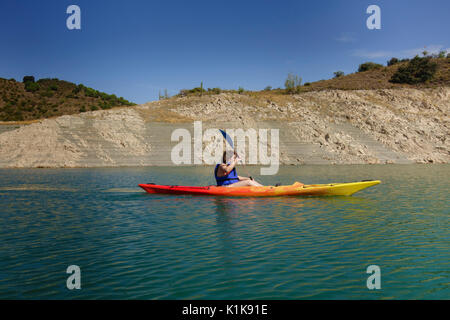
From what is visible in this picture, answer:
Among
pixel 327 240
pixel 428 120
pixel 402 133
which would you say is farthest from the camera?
pixel 428 120

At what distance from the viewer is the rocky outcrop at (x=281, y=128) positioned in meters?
38.5

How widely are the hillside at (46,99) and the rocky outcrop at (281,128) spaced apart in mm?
35003

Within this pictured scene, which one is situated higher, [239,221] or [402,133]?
[402,133]

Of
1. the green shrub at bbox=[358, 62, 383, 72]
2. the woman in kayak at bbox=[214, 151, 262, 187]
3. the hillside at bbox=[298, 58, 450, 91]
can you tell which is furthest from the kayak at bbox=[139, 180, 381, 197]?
the green shrub at bbox=[358, 62, 383, 72]

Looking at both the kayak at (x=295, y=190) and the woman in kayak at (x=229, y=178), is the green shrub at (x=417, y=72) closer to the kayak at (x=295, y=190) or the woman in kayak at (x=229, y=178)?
the kayak at (x=295, y=190)

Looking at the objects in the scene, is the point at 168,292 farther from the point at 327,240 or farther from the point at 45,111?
the point at 45,111

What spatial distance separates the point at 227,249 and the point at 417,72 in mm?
63704

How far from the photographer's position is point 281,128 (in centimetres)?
4475

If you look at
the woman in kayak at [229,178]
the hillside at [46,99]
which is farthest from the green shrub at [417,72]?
the hillside at [46,99]

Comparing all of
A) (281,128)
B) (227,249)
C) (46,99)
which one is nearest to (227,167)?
(227,249)


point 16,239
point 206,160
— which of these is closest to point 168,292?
point 16,239

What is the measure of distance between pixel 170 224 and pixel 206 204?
3.37 metres

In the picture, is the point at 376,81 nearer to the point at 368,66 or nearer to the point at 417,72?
the point at 417,72

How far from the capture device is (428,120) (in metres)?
47.9
